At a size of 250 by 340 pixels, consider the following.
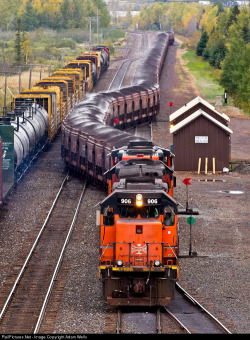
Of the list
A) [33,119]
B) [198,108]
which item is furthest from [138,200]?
[198,108]

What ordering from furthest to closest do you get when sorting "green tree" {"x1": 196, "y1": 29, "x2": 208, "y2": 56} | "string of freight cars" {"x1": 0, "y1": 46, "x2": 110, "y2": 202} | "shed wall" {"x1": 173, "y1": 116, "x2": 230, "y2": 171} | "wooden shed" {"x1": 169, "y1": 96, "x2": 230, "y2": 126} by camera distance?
"green tree" {"x1": 196, "y1": 29, "x2": 208, "y2": 56}, "wooden shed" {"x1": 169, "y1": 96, "x2": 230, "y2": 126}, "shed wall" {"x1": 173, "y1": 116, "x2": 230, "y2": 171}, "string of freight cars" {"x1": 0, "y1": 46, "x2": 110, "y2": 202}

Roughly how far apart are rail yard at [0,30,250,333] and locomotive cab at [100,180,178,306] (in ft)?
3.17

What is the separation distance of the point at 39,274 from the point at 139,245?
18.5 ft

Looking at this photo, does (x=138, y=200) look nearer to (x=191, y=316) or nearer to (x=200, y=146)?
(x=191, y=316)

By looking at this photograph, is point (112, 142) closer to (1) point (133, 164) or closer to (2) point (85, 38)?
(1) point (133, 164)

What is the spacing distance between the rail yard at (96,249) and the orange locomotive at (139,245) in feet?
3.29

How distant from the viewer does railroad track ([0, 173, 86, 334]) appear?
700 inches

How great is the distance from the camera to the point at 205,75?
98.7 meters

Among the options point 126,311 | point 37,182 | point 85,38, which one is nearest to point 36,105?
point 37,182

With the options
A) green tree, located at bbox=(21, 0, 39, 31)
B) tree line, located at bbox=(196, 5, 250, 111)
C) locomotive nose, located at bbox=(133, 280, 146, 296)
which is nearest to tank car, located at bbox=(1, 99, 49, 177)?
locomotive nose, located at bbox=(133, 280, 146, 296)

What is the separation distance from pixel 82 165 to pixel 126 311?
19.6 meters

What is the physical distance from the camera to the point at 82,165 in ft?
123

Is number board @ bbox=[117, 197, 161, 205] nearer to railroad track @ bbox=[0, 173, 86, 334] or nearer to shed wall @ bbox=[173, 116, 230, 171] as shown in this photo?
railroad track @ bbox=[0, 173, 86, 334]

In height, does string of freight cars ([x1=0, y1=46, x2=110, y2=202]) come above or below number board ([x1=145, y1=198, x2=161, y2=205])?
below
